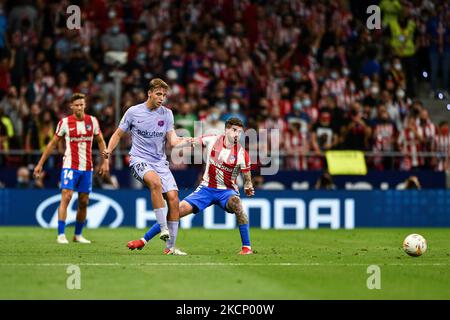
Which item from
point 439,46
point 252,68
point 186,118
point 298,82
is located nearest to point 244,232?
point 186,118

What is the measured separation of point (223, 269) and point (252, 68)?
15545mm

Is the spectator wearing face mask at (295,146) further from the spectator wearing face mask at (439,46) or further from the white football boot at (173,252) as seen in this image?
the white football boot at (173,252)

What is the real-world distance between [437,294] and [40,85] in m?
17.0

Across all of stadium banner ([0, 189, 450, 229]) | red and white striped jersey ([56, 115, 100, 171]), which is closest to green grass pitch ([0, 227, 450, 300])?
red and white striped jersey ([56, 115, 100, 171])

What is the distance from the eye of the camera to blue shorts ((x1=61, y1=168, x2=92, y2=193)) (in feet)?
55.7

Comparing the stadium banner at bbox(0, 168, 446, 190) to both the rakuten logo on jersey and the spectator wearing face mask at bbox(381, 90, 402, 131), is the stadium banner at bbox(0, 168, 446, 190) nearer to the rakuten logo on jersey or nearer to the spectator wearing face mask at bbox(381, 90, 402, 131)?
the rakuten logo on jersey

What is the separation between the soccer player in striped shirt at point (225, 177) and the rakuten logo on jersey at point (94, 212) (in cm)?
812

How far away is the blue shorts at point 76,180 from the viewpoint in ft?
55.7

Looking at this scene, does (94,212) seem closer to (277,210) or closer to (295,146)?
(277,210)

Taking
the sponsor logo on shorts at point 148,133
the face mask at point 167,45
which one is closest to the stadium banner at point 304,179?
the face mask at point 167,45

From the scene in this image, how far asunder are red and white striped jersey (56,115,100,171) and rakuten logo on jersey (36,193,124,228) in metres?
5.67

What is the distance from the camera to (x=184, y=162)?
24.1m
